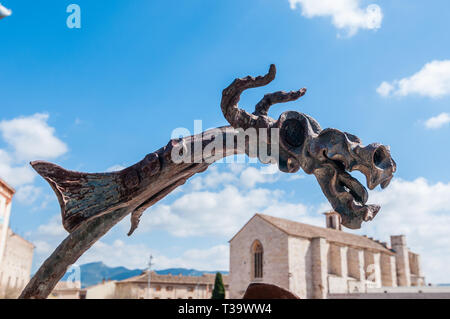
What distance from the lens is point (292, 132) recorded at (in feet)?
7.09

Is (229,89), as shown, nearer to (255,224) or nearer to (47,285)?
(47,285)

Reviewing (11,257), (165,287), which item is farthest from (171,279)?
(11,257)

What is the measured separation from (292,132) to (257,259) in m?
33.7

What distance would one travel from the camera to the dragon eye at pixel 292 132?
214 cm

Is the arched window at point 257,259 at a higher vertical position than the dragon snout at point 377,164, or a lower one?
higher

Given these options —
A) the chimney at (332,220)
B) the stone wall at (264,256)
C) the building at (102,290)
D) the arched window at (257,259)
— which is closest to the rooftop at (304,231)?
the stone wall at (264,256)

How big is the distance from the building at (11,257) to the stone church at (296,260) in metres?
17.8

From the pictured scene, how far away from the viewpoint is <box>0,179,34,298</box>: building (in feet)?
54.0

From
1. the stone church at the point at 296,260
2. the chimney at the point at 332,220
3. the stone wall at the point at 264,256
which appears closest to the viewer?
the stone wall at the point at 264,256

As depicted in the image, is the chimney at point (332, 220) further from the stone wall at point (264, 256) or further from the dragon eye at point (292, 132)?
the dragon eye at point (292, 132)

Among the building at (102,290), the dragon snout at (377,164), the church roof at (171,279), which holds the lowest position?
the dragon snout at (377,164)

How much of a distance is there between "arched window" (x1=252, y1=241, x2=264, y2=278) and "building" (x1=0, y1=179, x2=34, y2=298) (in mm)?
18765

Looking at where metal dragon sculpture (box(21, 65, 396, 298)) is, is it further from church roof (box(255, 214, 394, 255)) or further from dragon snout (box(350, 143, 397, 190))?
church roof (box(255, 214, 394, 255))

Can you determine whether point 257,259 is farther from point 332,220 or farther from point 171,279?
point 332,220
